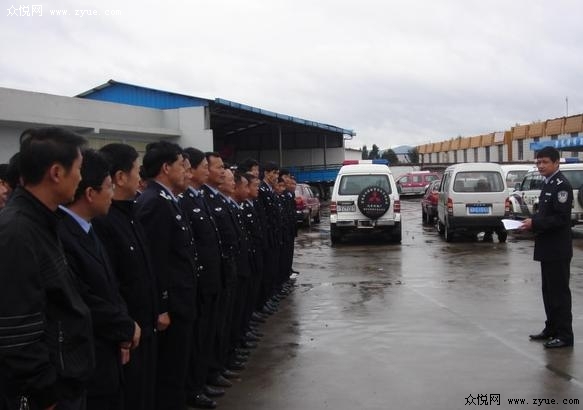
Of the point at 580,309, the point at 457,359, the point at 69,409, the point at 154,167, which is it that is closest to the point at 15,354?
the point at 69,409

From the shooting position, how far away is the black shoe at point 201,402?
457 centimetres

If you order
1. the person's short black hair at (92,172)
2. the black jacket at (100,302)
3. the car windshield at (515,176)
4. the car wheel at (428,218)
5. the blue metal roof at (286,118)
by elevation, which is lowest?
the car wheel at (428,218)

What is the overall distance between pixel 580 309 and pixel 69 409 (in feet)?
22.1

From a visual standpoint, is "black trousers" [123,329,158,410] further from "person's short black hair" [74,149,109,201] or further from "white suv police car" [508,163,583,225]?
"white suv police car" [508,163,583,225]

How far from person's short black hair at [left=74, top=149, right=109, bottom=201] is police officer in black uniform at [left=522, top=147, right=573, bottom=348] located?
441cm

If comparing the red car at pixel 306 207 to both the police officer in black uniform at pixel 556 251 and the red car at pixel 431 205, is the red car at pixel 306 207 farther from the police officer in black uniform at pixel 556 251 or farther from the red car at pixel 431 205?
the police officer in black uniform at pixel 556 251

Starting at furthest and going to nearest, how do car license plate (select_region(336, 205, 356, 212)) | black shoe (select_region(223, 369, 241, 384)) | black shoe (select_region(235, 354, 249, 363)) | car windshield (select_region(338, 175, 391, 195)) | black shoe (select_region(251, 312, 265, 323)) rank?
car windshield (select_region(338, 175, 391, 195)) < car license plate (select_region(336, 205, 356, 212)) < black shoe (select_region(251, 312, 265, 323)) < black shoe (select_region(235, 354, 249, 363)) < black shoe (select_region(223, 369, 241, 384))

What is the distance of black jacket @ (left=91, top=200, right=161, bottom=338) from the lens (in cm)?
334

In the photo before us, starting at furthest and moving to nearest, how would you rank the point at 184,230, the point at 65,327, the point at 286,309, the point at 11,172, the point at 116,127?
the point at 116,127 < the point at 286,309 < the point at 184,230 < the point at 11,172 < the point at 65,327

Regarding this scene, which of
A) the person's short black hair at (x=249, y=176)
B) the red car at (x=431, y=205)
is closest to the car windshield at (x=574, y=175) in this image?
the red car at (x=431, y=205)

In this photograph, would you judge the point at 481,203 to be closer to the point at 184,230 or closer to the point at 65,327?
the point at 184,230

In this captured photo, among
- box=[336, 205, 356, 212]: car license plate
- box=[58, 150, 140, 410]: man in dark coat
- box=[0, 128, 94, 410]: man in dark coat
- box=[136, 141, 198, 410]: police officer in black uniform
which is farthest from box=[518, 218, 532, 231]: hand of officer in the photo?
box=[336, 205, 356, 212]: car license plate

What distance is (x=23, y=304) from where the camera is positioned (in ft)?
7.17

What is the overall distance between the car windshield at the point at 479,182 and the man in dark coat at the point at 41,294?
13.2 meters
